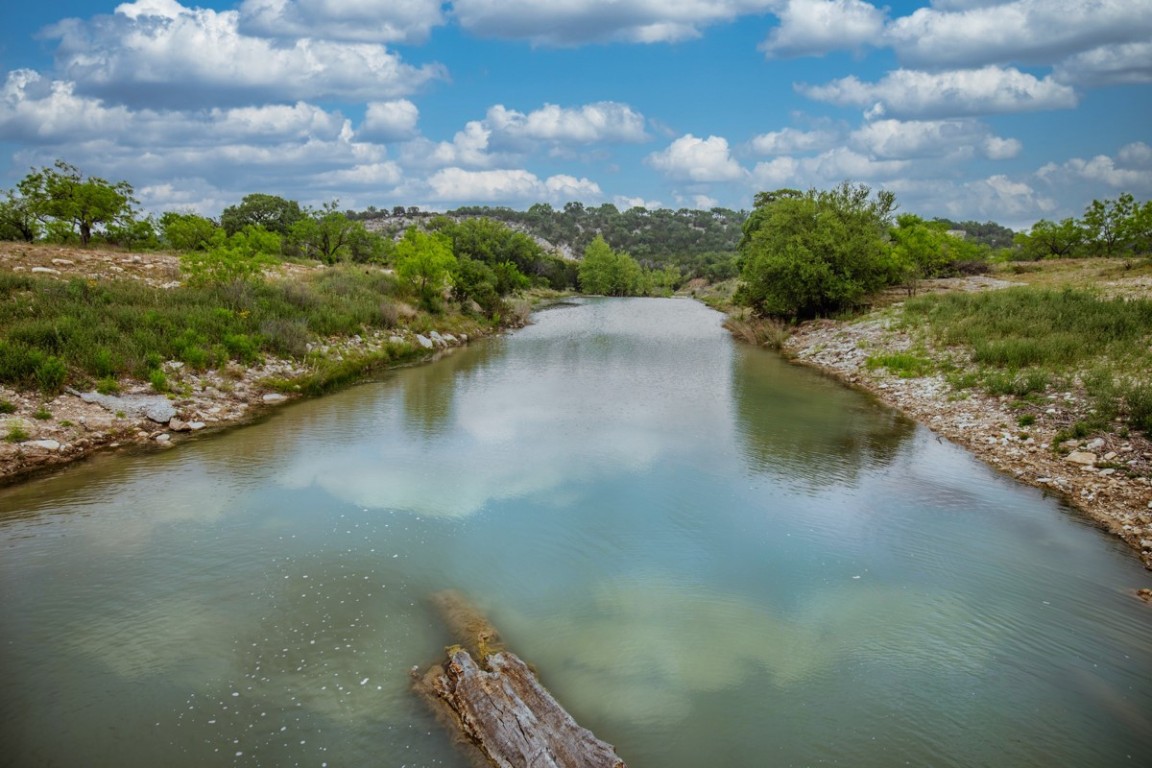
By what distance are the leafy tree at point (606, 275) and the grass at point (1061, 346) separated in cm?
8232

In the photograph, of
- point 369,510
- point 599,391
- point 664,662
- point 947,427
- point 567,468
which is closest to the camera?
point 664,662

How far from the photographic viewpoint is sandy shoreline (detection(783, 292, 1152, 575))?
479 inches

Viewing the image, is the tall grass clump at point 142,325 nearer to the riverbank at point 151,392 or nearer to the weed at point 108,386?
the weed at point 108,386

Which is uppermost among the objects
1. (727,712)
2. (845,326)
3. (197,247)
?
(197,247)

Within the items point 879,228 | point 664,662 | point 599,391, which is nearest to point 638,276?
point 879,228

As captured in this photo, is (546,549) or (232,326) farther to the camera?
(232,326)

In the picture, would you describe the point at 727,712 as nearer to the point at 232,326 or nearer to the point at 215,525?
the point at 215,525

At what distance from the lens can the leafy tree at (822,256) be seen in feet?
122

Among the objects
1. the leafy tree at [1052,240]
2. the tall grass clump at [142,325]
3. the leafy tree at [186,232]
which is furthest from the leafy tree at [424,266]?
the leafy tree at [1052,240]

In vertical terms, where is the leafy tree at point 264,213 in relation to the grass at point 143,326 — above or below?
above

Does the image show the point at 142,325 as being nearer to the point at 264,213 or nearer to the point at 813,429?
the point at 813,429

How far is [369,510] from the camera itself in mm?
12477

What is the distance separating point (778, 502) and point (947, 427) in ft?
28.2

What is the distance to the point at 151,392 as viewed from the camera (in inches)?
683
